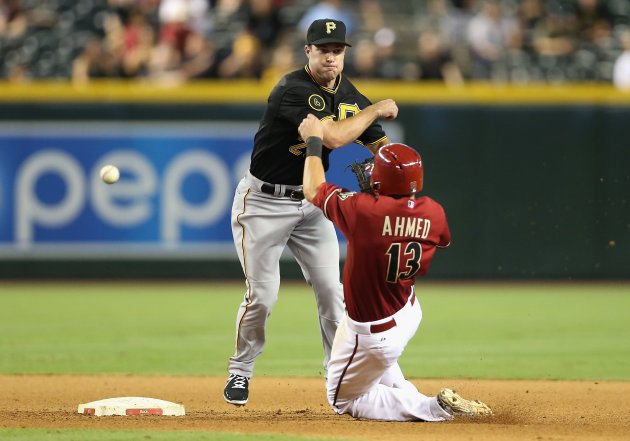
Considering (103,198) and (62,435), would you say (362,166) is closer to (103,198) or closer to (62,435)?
(62,435)

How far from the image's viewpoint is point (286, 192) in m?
6.73

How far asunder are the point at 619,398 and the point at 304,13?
1045 cm

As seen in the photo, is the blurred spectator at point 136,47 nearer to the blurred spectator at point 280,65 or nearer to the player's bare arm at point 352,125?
the blurred spectator at point 280,65

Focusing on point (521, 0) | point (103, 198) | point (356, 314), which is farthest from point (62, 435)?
point (521, 0)

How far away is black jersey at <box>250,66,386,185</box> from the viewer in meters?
6.45

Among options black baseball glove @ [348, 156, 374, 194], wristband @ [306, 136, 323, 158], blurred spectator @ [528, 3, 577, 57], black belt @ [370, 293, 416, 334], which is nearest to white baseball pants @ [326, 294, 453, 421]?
black belt @ [370, 293, 416, 334]

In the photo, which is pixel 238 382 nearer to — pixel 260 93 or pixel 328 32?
pixel 328 32

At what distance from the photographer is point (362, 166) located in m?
6.22

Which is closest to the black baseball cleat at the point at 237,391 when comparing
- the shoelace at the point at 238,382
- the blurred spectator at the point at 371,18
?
the shoelace at the point at 238,382

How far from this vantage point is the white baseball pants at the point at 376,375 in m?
5.94

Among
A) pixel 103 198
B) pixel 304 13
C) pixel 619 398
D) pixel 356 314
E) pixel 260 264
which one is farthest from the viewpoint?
pixel 304 13

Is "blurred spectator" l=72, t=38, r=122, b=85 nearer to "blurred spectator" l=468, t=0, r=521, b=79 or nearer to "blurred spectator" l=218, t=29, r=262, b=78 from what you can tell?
"blurred spectator" l=218, t=29, r=262, b=78

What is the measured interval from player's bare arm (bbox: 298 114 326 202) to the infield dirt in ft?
4.08

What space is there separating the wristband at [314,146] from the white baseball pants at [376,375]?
0.89m
